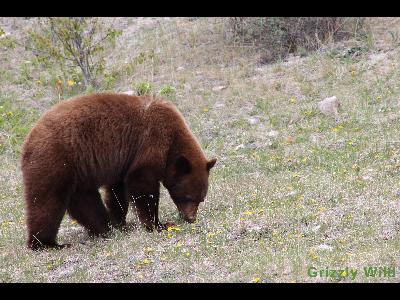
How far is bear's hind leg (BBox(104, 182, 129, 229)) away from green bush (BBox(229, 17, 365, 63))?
8169 mm

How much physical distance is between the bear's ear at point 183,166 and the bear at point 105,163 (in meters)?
0.01

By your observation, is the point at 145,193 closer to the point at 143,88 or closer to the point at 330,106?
the point at 330,106

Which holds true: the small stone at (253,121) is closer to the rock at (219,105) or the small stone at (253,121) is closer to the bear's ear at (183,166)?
the rock at (219,105)

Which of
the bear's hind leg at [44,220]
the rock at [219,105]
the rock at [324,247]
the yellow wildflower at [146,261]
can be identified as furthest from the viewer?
the rock at [219,105]

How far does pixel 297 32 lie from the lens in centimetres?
1644

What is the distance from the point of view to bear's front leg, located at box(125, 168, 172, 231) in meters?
8.39

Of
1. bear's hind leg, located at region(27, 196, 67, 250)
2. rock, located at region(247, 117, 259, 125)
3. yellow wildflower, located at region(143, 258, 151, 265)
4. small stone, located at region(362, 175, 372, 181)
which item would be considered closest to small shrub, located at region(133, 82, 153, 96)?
rock, located at region(247, 117, 259, 125)

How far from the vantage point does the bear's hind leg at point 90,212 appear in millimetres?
8469

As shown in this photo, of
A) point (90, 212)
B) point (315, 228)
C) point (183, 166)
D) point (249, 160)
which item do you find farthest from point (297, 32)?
point (315, 228)

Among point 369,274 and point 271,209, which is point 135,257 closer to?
point 271,209

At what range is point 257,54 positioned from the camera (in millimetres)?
16578

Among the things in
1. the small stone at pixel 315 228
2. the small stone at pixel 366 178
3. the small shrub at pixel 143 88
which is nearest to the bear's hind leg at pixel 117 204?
the small stone at pixel 315 228

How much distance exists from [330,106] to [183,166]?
5467 millimetres
